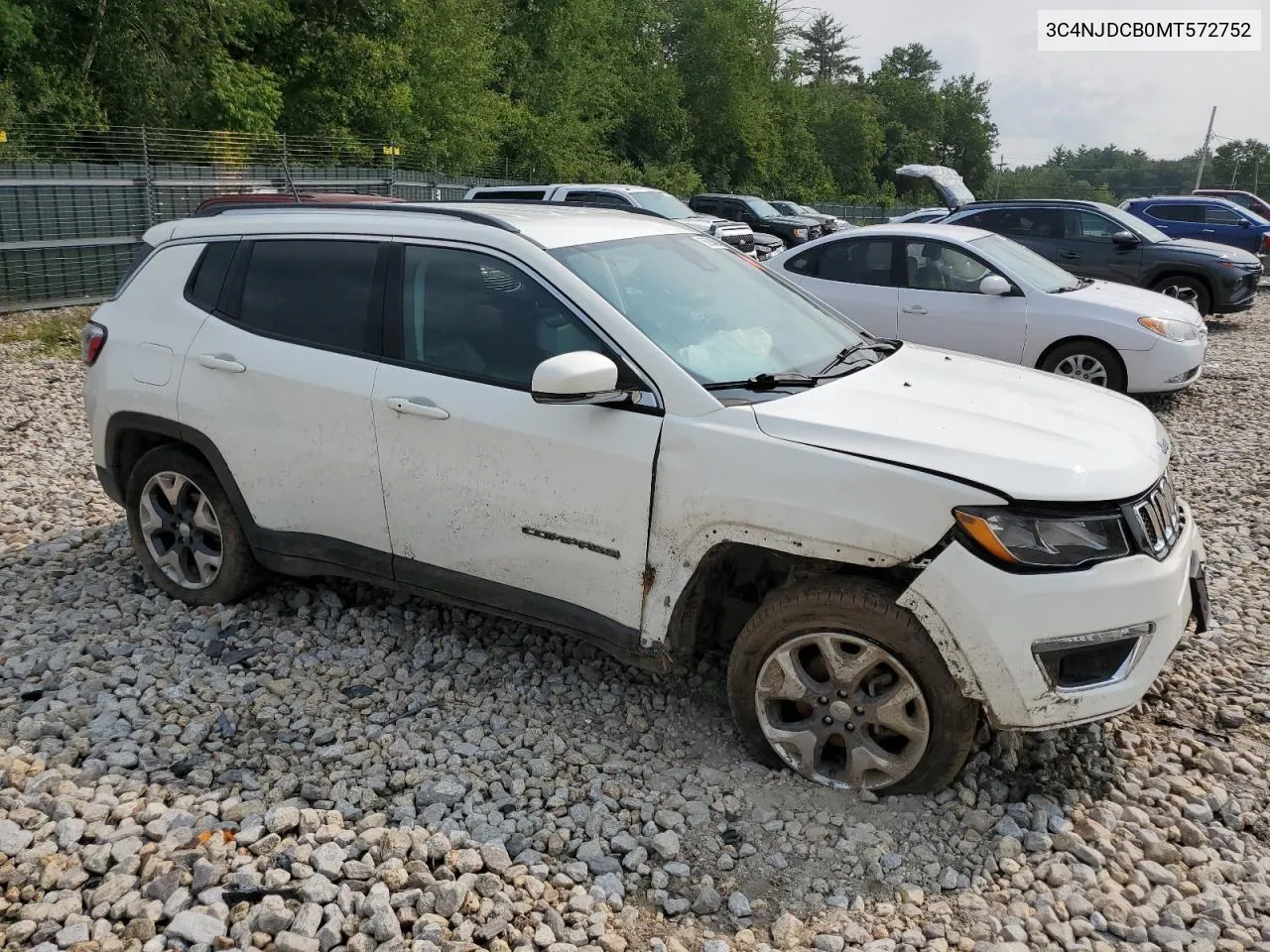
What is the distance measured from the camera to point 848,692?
327cm

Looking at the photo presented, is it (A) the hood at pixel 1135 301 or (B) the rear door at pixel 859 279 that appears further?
(B) the rear door at pixel 859 279

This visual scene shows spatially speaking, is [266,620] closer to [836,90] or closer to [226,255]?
[226,255]

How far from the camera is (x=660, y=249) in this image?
4.20 meters

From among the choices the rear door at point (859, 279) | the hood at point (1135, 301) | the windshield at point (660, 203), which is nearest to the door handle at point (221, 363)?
the rear door at point (859, 279)

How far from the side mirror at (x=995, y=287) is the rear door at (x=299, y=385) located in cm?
641

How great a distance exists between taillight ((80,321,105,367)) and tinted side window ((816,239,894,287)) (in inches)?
270

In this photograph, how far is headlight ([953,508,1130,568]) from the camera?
9.84ft

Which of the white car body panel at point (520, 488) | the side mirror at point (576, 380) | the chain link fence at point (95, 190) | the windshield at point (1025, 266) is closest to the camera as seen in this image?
the side mirror at point (576, 380)

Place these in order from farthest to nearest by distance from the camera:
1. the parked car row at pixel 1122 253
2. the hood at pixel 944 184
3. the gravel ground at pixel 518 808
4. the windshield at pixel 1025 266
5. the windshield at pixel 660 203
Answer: the windshield at pixel 660 203 < the hood at pixel 944 184 < the parked car row at pixel 1122 253 < the windshield at pixel 1025 266 < the gravel ground at pixel 518 808

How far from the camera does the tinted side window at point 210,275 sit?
14.9 feet

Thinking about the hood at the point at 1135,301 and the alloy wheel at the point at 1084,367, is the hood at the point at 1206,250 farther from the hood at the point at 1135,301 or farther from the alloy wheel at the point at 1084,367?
the alloy wheel at the point at 1084,367

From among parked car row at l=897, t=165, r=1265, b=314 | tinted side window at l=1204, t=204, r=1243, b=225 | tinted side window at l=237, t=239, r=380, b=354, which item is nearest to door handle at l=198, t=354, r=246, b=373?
tinted side window at l=237, t=239, r=380, b=354

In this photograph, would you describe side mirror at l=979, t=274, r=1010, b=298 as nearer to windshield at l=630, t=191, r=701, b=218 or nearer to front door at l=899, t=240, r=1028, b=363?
front door at l=899, t=240, r=1028, b=363

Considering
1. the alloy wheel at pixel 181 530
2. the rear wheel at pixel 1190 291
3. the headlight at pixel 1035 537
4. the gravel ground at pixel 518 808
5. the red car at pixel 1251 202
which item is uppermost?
the red car at pixel 1251 202
